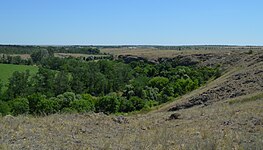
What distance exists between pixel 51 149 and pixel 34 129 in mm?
2765

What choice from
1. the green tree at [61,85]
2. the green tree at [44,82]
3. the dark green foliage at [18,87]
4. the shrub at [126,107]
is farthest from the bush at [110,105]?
the dark green foliage at [18,87]

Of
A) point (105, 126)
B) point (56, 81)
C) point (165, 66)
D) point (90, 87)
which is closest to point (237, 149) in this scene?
point (105, 126)

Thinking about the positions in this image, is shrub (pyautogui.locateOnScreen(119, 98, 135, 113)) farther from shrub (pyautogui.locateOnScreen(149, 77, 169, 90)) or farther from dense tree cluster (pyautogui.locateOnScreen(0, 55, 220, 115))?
shrub (pyautogui.locateOnScreen(149, 77, 169, 90))

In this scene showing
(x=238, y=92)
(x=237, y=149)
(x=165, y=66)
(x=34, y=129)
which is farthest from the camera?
(x=165, y=66)

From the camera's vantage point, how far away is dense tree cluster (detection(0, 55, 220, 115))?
5434 cm

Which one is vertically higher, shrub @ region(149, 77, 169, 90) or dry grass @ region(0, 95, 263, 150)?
dry grass @ region(0, 95, 263, 150)

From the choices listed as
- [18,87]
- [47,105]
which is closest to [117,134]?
[47,105]

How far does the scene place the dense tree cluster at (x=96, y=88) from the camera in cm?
5434

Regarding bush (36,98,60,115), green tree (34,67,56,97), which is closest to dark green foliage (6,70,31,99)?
green tree (34,67,56,97)

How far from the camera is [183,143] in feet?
30.0

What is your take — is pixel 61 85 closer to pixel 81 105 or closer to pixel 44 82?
pixel 44 82

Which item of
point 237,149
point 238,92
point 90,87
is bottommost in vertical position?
point 90,87

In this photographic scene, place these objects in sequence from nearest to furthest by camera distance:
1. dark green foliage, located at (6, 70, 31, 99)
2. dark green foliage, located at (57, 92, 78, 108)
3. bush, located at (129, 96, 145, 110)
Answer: dark green foliage, located at (57, 92, 78, 108)
bush, located at (129, 96, 145, 110)
dark green foliage, located at (6, 70, 31, 99)

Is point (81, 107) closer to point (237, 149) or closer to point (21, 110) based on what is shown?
point (21, 110)
